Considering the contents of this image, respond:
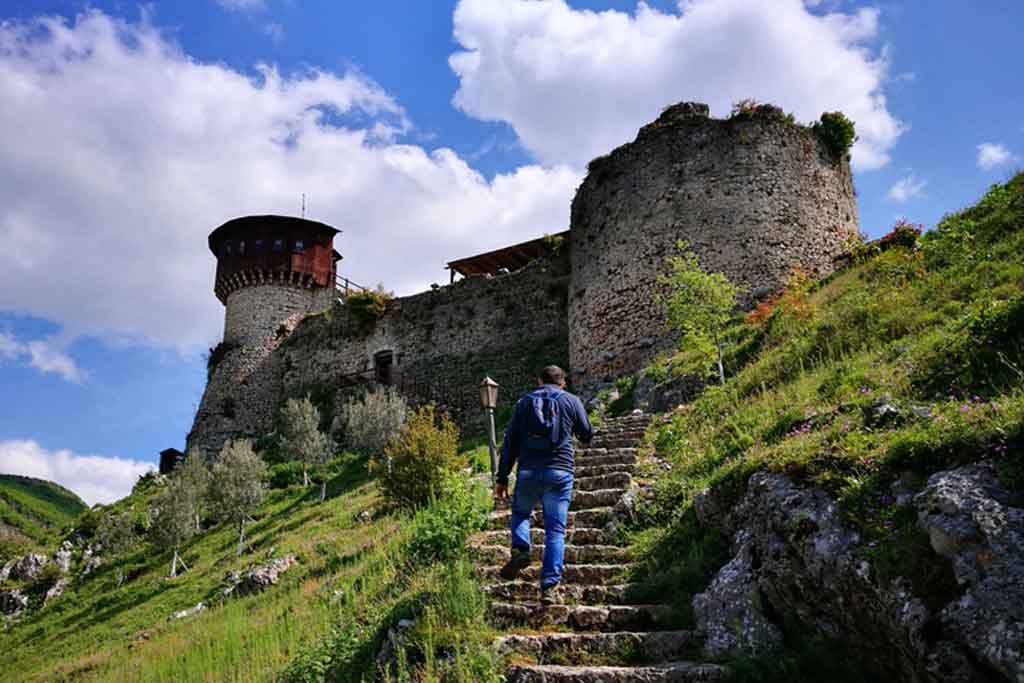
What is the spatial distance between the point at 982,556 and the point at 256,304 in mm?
31531

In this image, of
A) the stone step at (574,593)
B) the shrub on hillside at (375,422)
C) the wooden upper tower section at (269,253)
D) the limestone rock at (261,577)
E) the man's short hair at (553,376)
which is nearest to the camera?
the stone step at (574,593)

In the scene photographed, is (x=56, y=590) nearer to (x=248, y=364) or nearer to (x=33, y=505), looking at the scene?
(x=248, y=364)

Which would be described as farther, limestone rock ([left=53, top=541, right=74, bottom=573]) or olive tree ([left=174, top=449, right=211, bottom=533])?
limestone rock ([left=53, top=541, right=74, bottom=573])

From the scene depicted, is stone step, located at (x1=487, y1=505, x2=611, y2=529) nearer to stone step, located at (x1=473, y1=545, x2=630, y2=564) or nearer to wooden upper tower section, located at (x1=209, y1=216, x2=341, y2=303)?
stone step, located at (x1=473, y1=545, x2=630, y2=564)

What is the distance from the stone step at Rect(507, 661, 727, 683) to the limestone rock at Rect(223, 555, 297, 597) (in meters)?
8.69

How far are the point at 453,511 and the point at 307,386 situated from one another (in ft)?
74.0

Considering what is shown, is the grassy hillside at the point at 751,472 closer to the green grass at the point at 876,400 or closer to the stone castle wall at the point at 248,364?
the green grass at the point at 876,400

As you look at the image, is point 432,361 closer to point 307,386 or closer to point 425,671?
point 307,386

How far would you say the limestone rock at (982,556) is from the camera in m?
2.82

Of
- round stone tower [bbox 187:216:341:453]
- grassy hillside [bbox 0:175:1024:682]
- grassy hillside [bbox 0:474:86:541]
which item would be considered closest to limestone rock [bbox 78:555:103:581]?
grassy hillside [bbox 0:175:1024:682]

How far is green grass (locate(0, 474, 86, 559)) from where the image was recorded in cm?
4394

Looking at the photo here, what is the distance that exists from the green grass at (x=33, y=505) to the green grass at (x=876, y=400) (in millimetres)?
43219

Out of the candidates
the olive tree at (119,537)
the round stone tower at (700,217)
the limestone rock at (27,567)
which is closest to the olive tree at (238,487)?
the olive tree at (119,537)

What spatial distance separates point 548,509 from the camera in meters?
5.33
